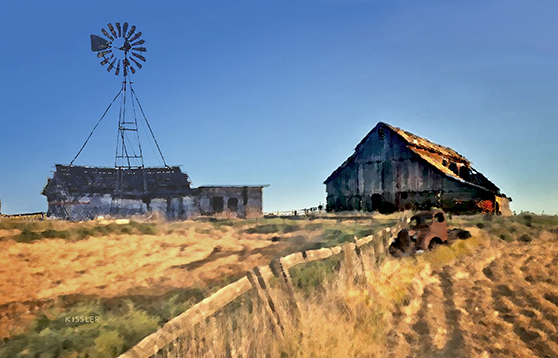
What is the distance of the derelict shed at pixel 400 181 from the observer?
103ft

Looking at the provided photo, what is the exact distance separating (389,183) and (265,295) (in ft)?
100

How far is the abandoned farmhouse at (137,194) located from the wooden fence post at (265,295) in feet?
100

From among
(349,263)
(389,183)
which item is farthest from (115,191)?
(349,263)

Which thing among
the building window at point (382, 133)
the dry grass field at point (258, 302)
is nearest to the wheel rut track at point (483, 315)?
the dry grass field at point (258, 302)

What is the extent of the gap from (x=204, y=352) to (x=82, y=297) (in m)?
4.47

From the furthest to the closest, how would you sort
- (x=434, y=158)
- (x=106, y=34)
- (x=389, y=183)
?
1. (x=434, y=158)
2. (x=106, y=34)
3. (x=389, y=183)

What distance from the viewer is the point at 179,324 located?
4.05m

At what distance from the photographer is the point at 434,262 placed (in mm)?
12094

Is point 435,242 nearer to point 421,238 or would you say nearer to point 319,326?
point 421,238

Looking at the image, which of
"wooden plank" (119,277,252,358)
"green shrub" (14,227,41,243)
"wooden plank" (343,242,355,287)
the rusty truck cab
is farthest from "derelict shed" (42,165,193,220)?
"wooden plank" (119,277,252,358)

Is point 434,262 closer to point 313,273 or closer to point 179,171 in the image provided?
point 313,273

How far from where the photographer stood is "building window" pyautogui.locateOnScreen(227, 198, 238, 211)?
39156 millimetres

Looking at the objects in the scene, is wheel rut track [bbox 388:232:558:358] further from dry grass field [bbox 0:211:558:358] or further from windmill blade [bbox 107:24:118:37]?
windmill blade [bbox 107:24:118:37]

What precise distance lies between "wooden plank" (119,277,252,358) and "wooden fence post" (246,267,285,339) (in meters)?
0.22
